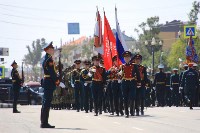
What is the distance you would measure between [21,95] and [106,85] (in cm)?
2156

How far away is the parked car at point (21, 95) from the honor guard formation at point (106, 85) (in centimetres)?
924

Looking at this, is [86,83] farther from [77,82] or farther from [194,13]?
[194,13]

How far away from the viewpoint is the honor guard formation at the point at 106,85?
18438 millimetres

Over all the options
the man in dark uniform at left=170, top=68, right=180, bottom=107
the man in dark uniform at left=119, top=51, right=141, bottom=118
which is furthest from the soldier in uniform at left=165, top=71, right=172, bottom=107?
the man in dark uniform at left=119, top=51, right=141, bottom=118

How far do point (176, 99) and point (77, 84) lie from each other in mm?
7880

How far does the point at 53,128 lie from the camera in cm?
1770

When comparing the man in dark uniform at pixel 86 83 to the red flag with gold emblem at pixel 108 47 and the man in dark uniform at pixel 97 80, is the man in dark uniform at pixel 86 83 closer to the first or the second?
the red flag with gold emblem at pixel 108 47

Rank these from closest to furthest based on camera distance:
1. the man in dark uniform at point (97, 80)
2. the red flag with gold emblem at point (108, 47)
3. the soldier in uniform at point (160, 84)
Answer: the man in dark uniform at point (97, 80) → the red flag with gold emblem at point (108, 47) → the soldier in uniform at point (160, 84)

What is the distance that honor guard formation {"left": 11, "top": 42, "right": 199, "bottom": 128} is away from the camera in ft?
60.5

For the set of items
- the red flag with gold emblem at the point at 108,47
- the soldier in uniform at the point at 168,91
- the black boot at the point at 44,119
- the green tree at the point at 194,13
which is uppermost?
the green tree at the point at 194,13

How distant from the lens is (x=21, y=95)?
46.9 m

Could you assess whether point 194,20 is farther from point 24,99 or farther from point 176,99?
point 176,99

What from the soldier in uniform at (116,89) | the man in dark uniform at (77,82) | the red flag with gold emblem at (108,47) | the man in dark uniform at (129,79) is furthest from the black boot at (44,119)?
the man in dark uniform at (77,82)

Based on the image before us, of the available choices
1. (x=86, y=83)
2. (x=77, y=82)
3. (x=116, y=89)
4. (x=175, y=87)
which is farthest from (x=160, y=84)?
(x=116, y=89)
